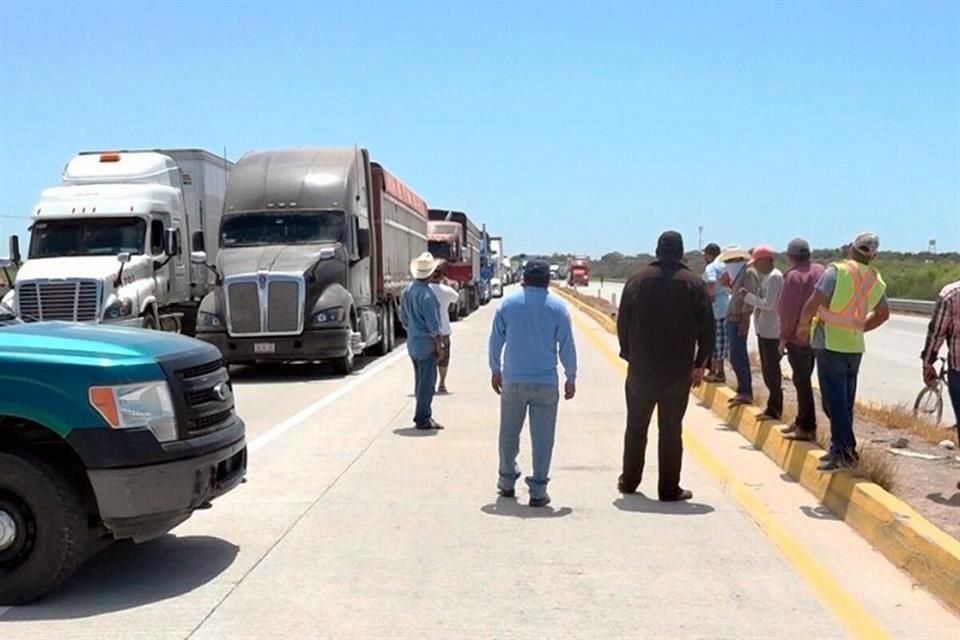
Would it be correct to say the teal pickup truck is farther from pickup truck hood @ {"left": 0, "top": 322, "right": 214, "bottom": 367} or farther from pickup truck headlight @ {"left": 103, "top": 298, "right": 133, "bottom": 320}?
pickup truck headlight @ {"left": 103, "top": 298, "right": 133, "bottom": 320}

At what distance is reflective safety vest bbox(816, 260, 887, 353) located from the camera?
7.95 metres

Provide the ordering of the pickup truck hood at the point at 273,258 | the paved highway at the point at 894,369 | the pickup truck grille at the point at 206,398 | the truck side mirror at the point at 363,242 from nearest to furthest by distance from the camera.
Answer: the pickup truck grille at the point at 206,398 < the paved highway at the point at 894,369 < the pickup truck hood at the point at 273,258 < the truck side mirror at the point at 363,242

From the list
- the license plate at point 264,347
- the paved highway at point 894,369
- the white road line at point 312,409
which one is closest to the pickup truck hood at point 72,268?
the license plate at point 264,347

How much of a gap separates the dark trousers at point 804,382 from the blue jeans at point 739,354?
2016mm

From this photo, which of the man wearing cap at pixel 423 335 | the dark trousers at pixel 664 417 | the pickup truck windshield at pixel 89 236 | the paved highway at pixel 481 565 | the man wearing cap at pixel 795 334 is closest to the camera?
the paved highway at pixel 481 565

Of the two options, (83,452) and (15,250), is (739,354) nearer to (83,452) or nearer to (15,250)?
(83,452)

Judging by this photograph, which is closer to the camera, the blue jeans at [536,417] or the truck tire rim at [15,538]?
the truck tire rim at [15,538]

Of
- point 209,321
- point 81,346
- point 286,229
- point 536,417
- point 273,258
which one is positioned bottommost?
point 209,321

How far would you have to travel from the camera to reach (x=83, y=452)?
5.55m

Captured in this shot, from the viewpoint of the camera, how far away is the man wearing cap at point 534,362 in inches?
305

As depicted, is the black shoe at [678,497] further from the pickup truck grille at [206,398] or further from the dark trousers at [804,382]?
the pickup truck grille at [206,398]

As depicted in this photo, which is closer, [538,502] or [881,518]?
[881,518]

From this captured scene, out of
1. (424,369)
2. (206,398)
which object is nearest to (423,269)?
(424,369)

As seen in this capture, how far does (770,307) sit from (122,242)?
1208 centimetres
